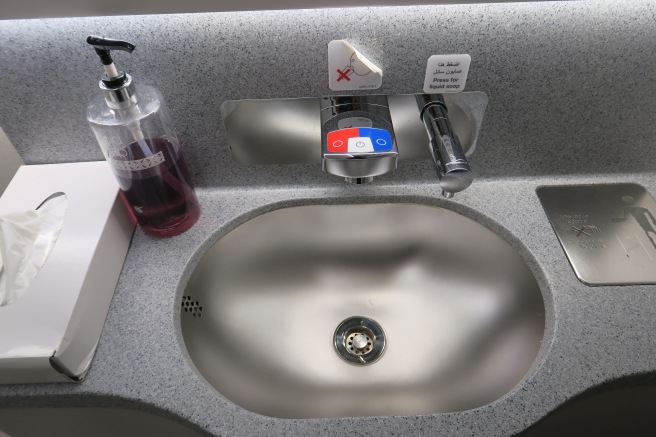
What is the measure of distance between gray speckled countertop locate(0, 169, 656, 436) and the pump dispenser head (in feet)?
0.75

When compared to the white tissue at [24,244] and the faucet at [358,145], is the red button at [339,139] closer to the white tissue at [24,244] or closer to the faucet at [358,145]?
the faucet at [358,145]

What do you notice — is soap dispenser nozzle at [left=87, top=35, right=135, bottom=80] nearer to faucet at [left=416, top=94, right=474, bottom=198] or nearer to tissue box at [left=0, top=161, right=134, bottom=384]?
tissue box at [left=0, top=161, right=134, bottom=384]

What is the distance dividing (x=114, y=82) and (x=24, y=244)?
10.5 inches

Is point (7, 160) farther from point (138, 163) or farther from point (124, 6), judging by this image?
point (124, 6)

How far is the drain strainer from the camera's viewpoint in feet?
2.28

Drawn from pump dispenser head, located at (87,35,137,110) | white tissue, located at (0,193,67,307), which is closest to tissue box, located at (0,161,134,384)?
white tissue, located at (0,193,67,307)

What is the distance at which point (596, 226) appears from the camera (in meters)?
0.68

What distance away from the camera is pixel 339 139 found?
0.56 m

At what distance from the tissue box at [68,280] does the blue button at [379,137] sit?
0.37m

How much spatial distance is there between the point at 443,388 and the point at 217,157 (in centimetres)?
51

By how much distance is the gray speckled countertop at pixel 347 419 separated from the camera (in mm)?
490

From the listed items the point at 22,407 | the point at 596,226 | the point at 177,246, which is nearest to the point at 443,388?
the point at 596,226

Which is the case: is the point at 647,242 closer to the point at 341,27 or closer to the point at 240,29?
the point at 341,27

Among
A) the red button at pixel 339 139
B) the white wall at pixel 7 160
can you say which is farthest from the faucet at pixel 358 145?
the white wall at pixel 7 160
